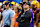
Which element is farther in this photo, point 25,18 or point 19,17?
point 19,17

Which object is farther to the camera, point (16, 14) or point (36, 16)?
point (36, 16)

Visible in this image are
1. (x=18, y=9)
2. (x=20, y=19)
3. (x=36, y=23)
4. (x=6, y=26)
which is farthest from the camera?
(x=36, y=23)

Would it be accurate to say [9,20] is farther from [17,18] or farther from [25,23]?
[25,23]

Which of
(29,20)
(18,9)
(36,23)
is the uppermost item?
(18,9)

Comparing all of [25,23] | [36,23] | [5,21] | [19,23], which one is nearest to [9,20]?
[5,21]

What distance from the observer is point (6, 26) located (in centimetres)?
362

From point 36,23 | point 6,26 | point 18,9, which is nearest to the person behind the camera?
point 6,26

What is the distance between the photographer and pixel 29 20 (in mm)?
3250

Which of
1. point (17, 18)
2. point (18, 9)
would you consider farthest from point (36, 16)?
point (17, 18)

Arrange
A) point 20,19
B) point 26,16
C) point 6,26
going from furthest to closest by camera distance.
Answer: point 6,26, point 20,19, point 26,16

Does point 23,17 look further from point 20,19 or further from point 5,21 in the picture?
point 5,21

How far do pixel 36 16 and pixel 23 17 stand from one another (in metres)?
1.55

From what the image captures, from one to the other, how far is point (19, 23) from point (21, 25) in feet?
0.39

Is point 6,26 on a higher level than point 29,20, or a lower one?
lower
